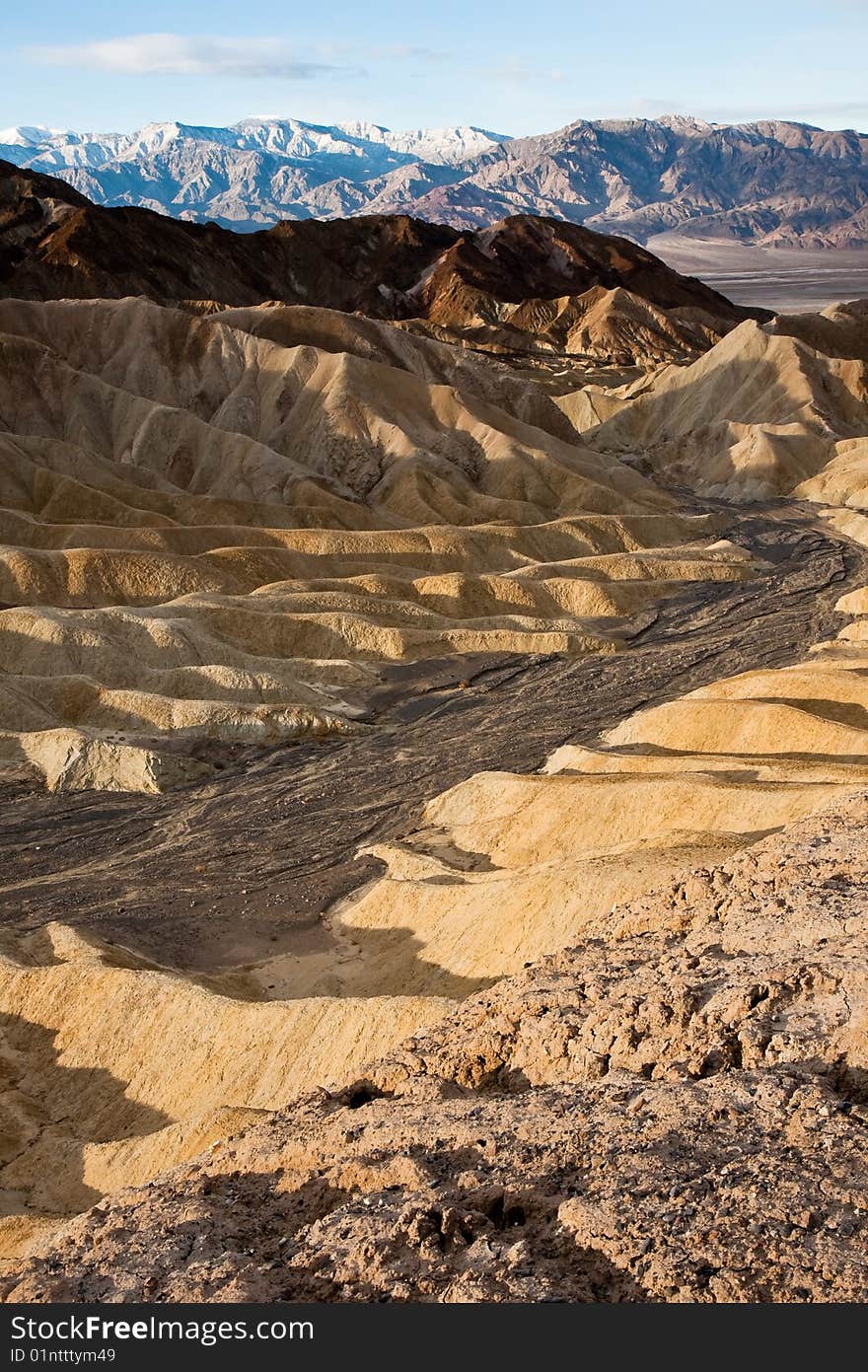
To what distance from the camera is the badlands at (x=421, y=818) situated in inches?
502

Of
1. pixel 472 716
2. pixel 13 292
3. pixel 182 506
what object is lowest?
pixel 472 716

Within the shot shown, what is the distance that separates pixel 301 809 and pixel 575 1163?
34.7 meters

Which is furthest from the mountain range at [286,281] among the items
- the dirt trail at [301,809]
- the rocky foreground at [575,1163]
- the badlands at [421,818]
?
the rocky foreground at [575,1163]

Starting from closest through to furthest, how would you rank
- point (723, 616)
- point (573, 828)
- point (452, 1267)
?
point (452, 1267), point (573, 828), point (723, 616)

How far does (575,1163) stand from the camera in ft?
42.4

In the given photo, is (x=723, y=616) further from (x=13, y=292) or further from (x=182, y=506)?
(x=13, y=292)

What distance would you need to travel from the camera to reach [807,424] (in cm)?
11881

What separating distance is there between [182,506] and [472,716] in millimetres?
37827

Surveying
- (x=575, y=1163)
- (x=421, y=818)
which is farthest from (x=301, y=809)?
(x=575, y=1163)

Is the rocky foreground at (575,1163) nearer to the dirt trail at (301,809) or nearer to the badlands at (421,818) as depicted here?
the badlands at (421,818)

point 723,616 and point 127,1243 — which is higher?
point 127,1243

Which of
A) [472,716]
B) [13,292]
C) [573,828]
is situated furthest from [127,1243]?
[13,292]

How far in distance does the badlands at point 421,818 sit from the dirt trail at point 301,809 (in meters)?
0.23

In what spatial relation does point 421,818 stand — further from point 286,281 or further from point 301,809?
point 286,281
